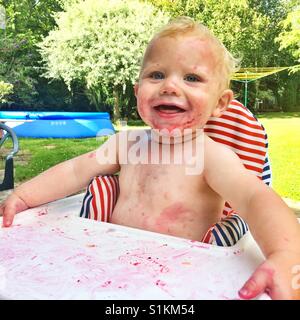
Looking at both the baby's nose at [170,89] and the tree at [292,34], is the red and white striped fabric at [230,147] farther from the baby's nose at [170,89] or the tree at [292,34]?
the tree at [292,34]

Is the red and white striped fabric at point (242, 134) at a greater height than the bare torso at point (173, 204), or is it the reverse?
the red and white striped fabric at point (242, 134)

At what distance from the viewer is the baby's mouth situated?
0.80 metres

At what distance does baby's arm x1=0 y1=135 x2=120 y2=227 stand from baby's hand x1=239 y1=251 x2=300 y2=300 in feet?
1.61

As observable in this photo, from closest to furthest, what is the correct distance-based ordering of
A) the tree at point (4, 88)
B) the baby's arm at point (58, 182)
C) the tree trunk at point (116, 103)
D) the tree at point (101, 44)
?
1. the baby's arm at point (58, 182)
2. the tree at point (4, 88)
3. the tree at point (101, 44)
4. the tree trunk at point (116, 103)

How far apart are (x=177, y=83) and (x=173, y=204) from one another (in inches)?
8.7

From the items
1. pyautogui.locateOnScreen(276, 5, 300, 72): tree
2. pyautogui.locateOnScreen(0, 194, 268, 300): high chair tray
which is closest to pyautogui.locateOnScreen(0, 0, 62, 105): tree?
pyautogui.locateOnScreen(276, 5, 300, 72): tree

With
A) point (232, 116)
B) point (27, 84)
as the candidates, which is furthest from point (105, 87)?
point (232, 116)

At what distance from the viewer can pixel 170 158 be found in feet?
2.87

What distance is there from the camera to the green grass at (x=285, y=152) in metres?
3.63

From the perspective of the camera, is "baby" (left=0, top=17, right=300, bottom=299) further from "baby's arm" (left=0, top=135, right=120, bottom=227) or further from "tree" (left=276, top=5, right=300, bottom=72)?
"tree" (left=276, top=5, right=300, bottom=72)

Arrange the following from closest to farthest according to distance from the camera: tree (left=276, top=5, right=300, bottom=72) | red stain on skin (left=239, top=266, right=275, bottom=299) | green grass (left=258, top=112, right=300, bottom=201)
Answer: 1. red stain on skin (left=239, top=266, right=275, bottom=299)
2. green grass (left=258, top=112, right=300, bottom=201)
3. tree (left=276, top=5, right=300, bottom=72)

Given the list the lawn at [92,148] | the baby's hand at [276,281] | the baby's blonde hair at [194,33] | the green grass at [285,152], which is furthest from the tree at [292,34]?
the baby's hand at [276,281]

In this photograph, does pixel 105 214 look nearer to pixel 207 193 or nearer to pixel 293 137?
pixel 207 193
